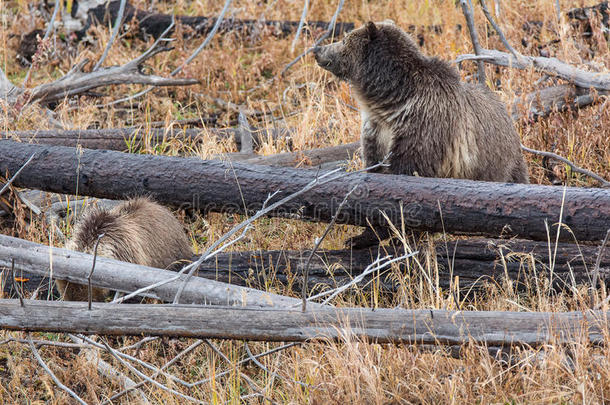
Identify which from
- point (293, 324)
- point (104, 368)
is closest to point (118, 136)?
point (104, 368)

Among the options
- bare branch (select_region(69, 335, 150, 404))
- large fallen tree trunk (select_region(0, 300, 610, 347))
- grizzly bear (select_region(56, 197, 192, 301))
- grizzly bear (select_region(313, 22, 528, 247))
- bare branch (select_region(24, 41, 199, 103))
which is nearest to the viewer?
large fallen tree trunk (select_region(0, 300, 610, 347))

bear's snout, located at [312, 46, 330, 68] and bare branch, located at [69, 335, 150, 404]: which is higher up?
bear's snout, located at [312, 46, 330, 68]

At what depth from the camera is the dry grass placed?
11.2ft

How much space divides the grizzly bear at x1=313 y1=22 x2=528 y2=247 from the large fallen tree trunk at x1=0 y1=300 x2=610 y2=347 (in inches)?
54.8

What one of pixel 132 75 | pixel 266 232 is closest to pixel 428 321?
pixel 266 232

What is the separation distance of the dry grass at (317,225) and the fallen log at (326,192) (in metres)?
0.37

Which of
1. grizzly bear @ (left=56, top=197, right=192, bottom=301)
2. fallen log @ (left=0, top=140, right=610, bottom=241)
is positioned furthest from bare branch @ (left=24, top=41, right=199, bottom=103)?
grizzly bear @ (left=56, top=197, right=192, bottom=301)

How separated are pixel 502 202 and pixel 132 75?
4342 mm

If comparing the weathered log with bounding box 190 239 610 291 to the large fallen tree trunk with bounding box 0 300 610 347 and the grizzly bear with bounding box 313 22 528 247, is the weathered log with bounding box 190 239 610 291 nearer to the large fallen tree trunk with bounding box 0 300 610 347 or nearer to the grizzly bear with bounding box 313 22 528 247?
the grizzly bear with bounding box 313 22 528 247

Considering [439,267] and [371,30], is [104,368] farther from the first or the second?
[371,30]

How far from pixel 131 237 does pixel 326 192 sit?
50.9 inches

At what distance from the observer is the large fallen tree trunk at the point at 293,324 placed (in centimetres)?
324

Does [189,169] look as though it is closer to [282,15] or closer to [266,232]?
[266,232]

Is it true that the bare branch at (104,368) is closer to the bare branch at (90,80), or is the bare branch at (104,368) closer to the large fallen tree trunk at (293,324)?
the large fallen tree trunk at (293,324)
